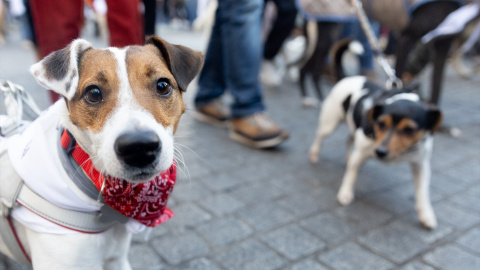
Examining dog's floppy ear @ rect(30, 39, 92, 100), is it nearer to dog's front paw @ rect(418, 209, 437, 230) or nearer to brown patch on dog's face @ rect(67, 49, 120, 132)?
brown patch on dog's face @ rect(67, 49, 120, 132)

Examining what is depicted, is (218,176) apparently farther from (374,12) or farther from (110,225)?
(374,12)

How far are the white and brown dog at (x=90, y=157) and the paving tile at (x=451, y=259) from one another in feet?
5.55

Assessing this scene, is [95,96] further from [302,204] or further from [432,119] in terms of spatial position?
[432,119]

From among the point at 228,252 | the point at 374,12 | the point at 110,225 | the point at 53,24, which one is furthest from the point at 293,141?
the point at 110,225

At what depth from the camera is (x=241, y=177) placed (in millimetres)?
3381

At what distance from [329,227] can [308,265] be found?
1.64 ft

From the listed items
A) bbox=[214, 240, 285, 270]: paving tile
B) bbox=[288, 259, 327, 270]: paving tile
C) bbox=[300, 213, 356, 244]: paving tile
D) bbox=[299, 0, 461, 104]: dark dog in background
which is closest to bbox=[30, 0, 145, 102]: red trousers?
bbox=[214, 240, 285, 270]: paving tile

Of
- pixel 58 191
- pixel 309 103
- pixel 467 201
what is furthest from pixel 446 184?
pixel 58 191

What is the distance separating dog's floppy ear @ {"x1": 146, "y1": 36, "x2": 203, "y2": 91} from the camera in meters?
1.63

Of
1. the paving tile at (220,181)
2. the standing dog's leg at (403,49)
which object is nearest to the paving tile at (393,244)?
the paving tile at (220,181)

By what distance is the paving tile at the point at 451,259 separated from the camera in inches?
88.6

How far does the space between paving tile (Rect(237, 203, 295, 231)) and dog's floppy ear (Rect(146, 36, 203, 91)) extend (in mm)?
1325

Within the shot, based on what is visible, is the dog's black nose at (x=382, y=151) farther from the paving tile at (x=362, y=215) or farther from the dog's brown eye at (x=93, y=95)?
the dog's brown eye at (x=93, y=95)

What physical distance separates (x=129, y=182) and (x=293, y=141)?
10.1 ft
